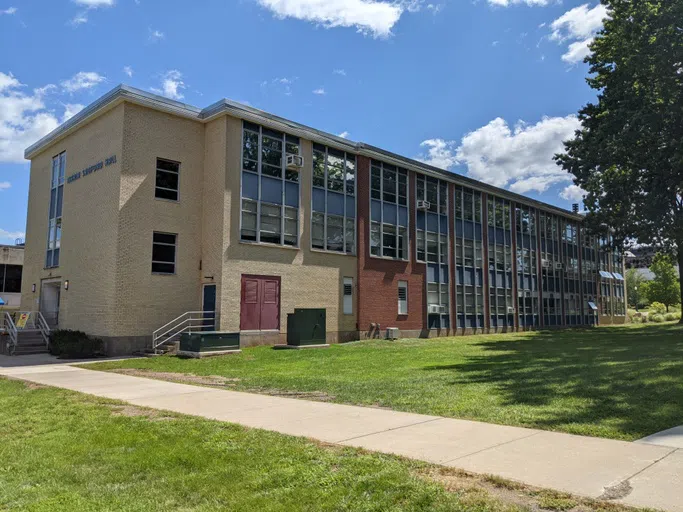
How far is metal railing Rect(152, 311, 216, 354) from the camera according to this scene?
2224 cm

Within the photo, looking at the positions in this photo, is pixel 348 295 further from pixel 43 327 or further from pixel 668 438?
pixel 668 438

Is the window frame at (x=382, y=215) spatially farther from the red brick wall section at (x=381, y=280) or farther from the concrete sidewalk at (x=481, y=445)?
the concrete sidewalk at (x=481, y=445)

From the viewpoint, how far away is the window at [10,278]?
5016 cm

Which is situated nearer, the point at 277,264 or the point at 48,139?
the point at 277,264

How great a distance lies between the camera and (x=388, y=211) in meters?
31.1

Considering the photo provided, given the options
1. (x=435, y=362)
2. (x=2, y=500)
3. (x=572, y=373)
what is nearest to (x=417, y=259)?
(x=435, y=362)

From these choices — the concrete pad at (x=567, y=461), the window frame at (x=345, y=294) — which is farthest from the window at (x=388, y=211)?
the concrete pad at (x=567, y=461)

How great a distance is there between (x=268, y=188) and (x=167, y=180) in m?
4.48

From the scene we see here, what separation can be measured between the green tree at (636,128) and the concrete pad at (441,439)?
22240mm

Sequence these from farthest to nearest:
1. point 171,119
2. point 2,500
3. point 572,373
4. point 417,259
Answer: point 417,259 < point 171,119 < point 572,373 < point 2,500

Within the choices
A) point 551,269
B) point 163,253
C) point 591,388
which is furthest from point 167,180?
point 551,269

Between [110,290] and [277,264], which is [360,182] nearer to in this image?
[277,264]

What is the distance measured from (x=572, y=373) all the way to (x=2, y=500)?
11.0 metres

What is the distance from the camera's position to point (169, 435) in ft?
22.9
